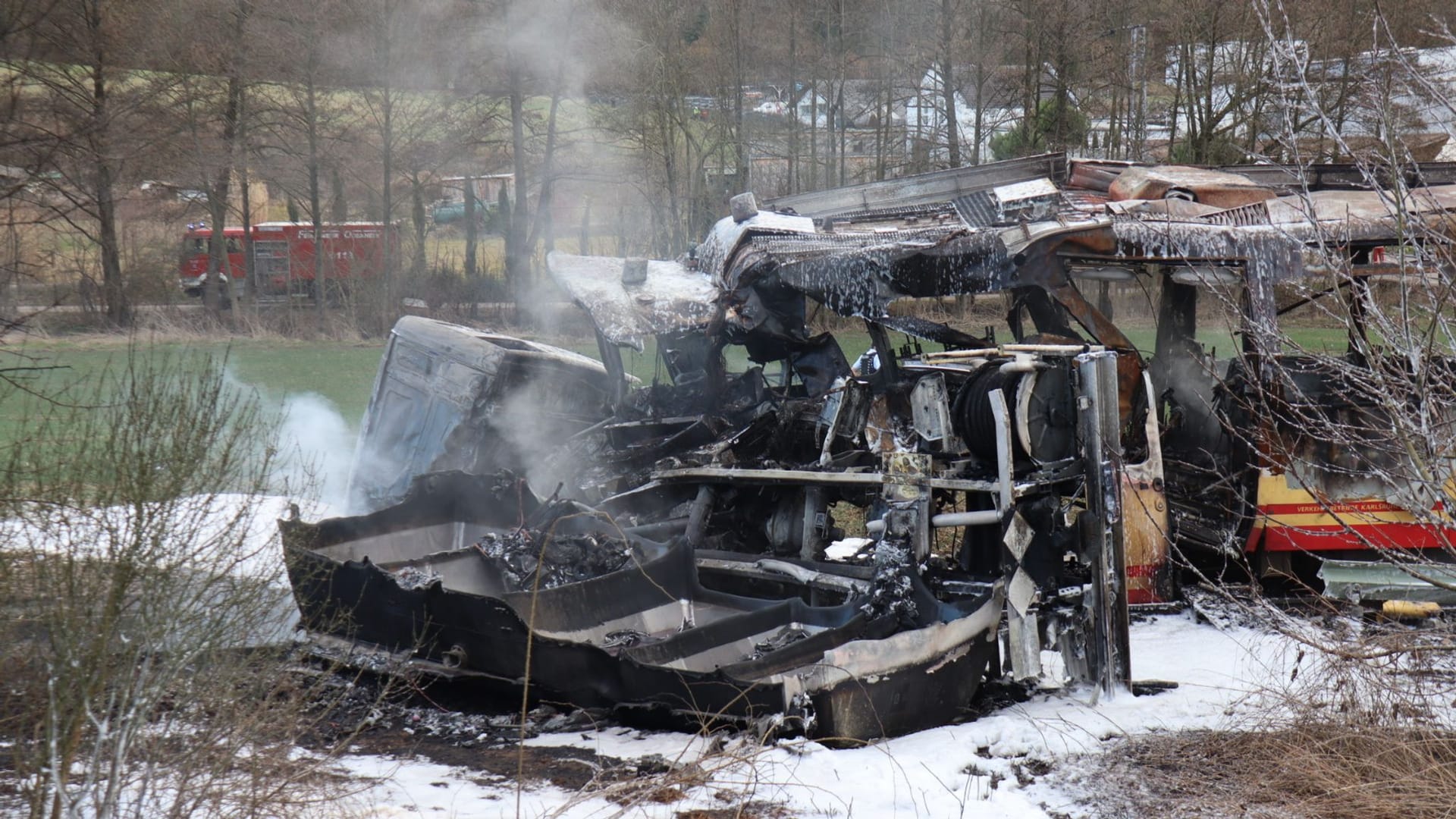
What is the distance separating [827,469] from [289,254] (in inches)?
957

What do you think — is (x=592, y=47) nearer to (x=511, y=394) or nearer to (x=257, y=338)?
(x=257, y=338)

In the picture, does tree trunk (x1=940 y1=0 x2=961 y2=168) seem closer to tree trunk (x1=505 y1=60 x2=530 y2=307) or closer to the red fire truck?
tree trunk (x1=505 y1=60 x2=530 y2=307)

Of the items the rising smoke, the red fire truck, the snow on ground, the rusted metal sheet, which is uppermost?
the red fire truck

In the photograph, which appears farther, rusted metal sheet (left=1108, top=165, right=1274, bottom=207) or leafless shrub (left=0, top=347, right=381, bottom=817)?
rusted metal sheet (left=1108, top=165, right=1274, bottom=207)

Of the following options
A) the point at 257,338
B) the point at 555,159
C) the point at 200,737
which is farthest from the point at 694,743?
the point at 555,159

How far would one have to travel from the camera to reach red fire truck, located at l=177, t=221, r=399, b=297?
94.6ft

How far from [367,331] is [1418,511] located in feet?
83.9

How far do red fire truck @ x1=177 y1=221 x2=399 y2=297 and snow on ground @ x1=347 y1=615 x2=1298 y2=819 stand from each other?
24718 mm

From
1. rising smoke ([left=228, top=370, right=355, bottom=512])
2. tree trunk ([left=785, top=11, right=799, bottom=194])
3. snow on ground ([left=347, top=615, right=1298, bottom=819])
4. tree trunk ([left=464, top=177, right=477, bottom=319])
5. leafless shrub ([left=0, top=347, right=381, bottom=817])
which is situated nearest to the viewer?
leafless shrub ([left=0, top=347, right=381, bottom=817])

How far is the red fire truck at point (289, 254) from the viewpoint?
28.8m

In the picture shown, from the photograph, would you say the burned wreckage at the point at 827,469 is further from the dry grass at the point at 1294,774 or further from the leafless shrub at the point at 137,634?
the leafless shrub at the point at 137,634

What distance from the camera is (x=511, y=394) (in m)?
9.32

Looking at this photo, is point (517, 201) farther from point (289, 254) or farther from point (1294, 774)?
point (1294, 774)

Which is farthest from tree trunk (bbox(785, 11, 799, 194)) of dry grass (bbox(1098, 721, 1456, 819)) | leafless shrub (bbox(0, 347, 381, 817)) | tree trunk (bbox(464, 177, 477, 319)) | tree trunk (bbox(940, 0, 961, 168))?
leafless shrub (bbox(0, 347, 381, 817))
